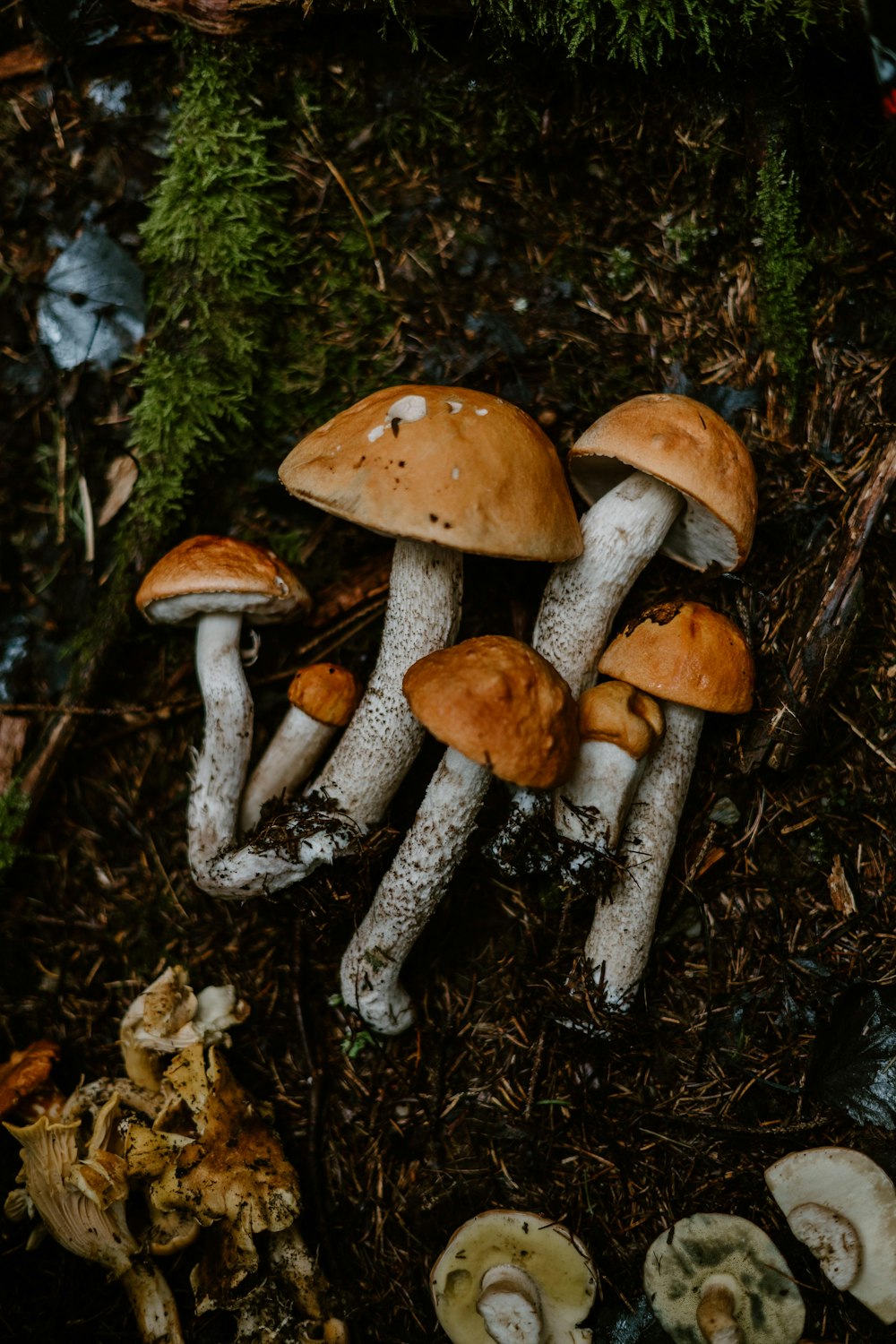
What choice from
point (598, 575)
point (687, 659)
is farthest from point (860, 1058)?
point (598, 575)

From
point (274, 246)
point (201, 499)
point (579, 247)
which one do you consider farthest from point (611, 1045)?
point (274, 246)

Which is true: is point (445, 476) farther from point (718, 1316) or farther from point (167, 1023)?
point (718, 1316)

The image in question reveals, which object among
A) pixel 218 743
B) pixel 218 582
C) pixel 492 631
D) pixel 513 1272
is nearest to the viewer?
pixel 513 1272

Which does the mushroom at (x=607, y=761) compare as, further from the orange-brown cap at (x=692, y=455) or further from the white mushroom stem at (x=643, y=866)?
the orange-brown cap at (x=692, y=455)

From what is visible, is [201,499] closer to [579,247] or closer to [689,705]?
[579,247]

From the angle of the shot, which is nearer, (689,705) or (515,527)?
(515,527)

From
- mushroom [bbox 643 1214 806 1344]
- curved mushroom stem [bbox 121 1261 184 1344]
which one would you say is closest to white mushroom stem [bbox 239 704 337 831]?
A: curved mushroom stem [bbox 121 1261 184 1344]
